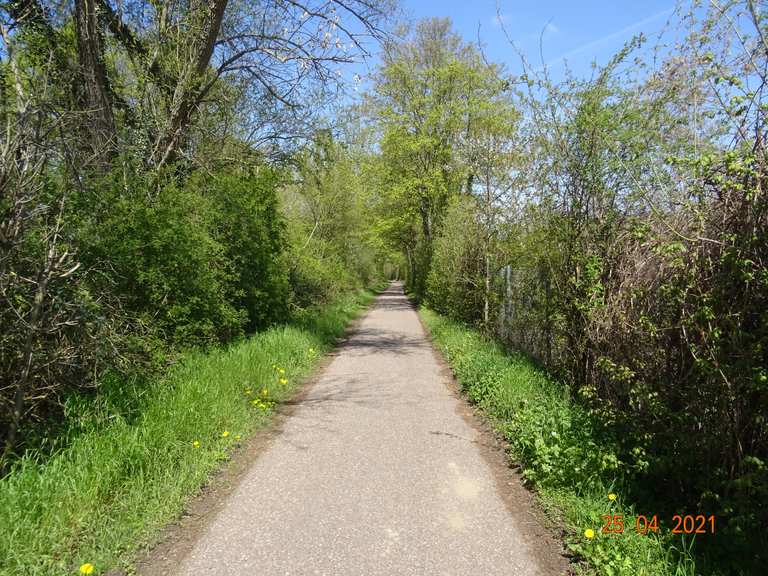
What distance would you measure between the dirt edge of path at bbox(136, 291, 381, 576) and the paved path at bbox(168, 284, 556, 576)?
8 cm

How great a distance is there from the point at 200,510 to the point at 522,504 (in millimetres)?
2594

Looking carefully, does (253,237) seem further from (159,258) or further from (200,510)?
(200,510)

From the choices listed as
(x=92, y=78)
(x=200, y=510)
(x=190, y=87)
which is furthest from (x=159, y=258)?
(x=190, y=87)

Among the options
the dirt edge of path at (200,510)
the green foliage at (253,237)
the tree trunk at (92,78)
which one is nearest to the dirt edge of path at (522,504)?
the dirt edge of path at (200,510)

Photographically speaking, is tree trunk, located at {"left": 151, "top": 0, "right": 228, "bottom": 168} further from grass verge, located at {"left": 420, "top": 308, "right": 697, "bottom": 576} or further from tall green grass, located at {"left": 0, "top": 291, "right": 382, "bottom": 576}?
grass verge, located at {"left": 420, "top": 308, "right": 697, "bottom": 576}

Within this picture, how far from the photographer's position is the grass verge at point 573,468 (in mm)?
2855

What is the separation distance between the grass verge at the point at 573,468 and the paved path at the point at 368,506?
0.37 metres

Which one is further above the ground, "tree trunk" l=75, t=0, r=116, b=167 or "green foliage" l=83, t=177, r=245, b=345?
"tree trunk" l=75, t=0, r=116, b=167

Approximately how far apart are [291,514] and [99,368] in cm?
272

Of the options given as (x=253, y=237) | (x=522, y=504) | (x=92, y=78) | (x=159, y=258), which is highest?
(x=92, y=78)

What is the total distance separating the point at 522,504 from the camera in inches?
149

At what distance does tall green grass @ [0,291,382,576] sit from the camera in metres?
2.80

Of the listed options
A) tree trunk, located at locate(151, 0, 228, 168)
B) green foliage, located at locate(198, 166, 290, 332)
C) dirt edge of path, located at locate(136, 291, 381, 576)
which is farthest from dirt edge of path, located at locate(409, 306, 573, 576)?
tree trunk, located at locate(151, 0, 228, 168)

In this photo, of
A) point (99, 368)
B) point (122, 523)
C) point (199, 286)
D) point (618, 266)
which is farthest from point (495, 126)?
point (122, 523)
